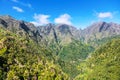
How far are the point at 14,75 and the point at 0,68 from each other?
1545cm

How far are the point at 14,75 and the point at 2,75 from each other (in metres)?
10.8

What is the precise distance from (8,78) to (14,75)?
21.8 feet

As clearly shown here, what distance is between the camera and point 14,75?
196m

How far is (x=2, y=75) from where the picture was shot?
7569 inches

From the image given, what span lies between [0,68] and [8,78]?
14435mm

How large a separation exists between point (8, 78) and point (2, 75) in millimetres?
6414

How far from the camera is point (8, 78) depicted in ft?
627

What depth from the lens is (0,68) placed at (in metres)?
198
